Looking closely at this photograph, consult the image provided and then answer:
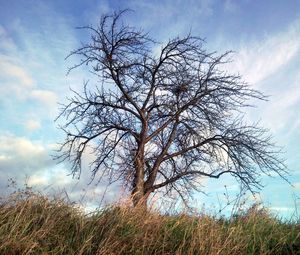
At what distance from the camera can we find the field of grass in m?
6.53

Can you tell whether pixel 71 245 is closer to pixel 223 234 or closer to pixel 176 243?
pixel 176 243

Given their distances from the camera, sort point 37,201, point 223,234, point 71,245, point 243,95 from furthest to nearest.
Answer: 1. point 243,95
2. point 37,201
3. point 223,234
4. point 71,245

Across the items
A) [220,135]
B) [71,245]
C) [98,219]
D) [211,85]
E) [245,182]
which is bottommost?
[71,245]

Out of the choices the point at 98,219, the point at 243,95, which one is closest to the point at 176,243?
the point at 98,219

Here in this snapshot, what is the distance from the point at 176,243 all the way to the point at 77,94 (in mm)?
12741

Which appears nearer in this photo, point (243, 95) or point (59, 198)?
point (59, 198)

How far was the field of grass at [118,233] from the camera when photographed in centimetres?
653

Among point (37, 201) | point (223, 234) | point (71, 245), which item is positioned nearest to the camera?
point (71, 245)

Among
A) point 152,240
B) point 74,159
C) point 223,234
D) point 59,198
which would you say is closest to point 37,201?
point 59,198

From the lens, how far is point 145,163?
19391 mm

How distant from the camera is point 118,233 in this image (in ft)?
23.0

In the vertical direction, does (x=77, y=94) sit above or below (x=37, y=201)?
above

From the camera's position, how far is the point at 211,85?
62.7 feet

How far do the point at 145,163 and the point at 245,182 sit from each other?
13.2ft
